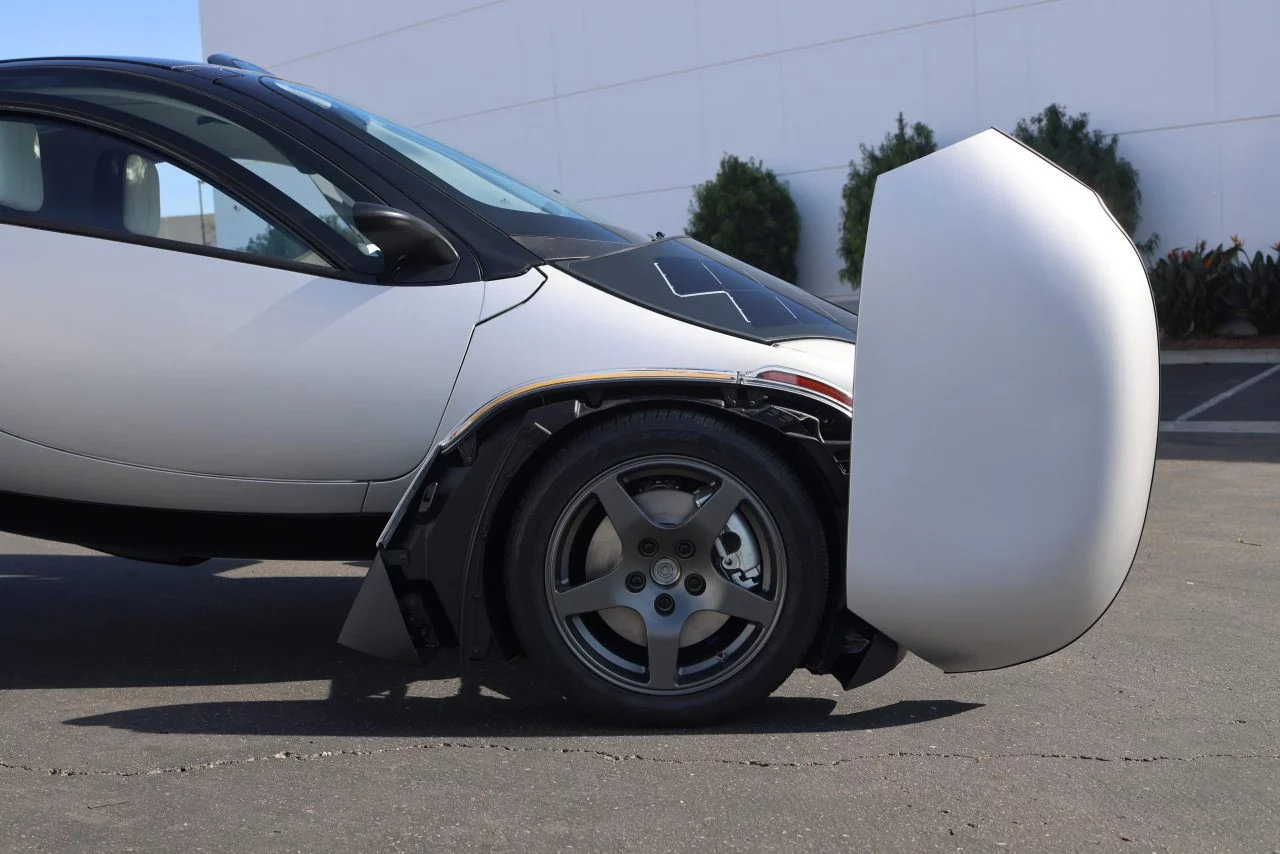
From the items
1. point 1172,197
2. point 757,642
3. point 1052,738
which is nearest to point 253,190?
point 757,642

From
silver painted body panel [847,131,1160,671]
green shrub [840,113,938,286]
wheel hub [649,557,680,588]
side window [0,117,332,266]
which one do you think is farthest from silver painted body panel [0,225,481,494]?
green shrub [840,113,938,286]

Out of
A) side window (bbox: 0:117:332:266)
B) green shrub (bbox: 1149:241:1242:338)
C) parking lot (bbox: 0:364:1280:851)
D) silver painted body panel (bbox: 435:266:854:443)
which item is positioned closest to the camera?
parking lot (bbox: 0:364:1280:851)

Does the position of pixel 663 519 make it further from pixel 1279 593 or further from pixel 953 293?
pixel 1279 593

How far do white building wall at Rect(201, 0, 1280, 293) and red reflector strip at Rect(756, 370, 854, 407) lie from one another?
15059mm

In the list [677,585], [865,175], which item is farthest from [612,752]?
[865,175]

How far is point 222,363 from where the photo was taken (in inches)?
132

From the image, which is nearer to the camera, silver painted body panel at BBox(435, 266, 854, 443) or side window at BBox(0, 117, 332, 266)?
silver painted body panel at BBox(435, 266, 854, 443)

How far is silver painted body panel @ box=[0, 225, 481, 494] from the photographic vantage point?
3.32 meters

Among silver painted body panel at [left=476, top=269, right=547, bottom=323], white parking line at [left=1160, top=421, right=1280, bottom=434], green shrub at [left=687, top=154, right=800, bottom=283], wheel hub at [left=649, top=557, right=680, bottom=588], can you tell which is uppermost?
green shrub at [left=687, top=154, right=800, bottom=283]

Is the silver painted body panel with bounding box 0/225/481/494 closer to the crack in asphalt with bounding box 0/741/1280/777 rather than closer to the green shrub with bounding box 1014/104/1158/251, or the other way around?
the crack in asphalt with bounding box 0/741/1280/777

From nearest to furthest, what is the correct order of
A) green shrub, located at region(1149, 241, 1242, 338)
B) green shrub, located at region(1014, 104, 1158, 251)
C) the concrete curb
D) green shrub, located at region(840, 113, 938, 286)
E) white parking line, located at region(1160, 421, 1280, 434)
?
white parking line, located at region(1160, 421, 1280, 434), the concrete curb, green shrub, located at region(1149, 241, 1242, 338), green shrub, located at region(1014, 104, 1158, 251), green shrub, located at region(840, 113, 938, 286)

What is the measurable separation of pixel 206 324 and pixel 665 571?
1354 mm

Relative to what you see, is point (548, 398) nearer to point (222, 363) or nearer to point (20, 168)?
point (222, 363)

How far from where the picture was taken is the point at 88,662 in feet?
13.1
